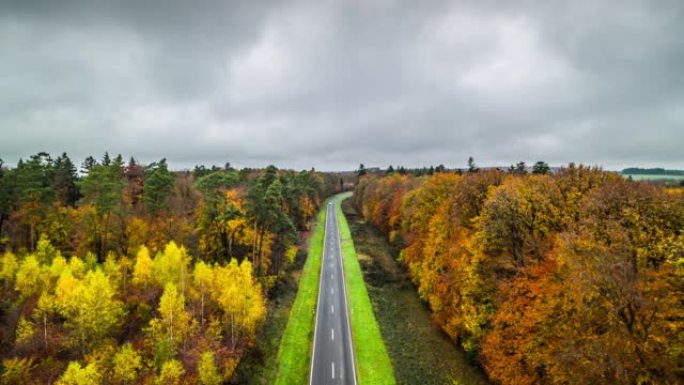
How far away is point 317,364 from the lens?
3266 centimetres

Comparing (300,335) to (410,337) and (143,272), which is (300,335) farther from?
(143,272)

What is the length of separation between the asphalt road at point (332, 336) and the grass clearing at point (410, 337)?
159 inches

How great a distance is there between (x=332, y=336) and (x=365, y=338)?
356 centimetres

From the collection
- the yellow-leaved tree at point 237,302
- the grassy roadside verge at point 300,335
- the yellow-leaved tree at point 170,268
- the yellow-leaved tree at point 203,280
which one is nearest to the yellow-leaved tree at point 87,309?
the yellow-leaved tree at point 170,268

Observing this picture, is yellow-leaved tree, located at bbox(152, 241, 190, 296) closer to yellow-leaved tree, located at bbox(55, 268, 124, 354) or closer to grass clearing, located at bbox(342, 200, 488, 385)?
yellow-leaved tree, located at bbox(55, 268, 124, 354)

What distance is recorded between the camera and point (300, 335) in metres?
38.2

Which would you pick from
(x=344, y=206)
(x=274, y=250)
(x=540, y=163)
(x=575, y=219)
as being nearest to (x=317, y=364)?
(x=575, y=219)

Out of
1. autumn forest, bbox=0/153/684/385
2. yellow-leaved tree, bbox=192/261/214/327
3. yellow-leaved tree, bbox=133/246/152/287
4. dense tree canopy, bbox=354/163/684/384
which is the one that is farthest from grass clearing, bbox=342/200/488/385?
yellow-leaved tree, bbox=133/246/152/287

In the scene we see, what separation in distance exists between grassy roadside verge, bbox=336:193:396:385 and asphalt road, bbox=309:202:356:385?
0.73 m

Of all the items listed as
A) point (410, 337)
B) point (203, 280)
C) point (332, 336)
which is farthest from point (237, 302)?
point (410, 337)

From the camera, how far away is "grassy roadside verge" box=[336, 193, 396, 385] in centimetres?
3097

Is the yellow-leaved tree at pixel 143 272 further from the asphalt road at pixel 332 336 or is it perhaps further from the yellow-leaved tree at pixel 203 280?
the asphalt road at pixel 332 336

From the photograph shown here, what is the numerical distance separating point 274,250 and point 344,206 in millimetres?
95134

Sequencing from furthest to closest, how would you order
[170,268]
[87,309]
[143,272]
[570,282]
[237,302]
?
1. [170,268]
2. [143,272]
3. [237,302]
4. [87,309]
5. [570,282]
